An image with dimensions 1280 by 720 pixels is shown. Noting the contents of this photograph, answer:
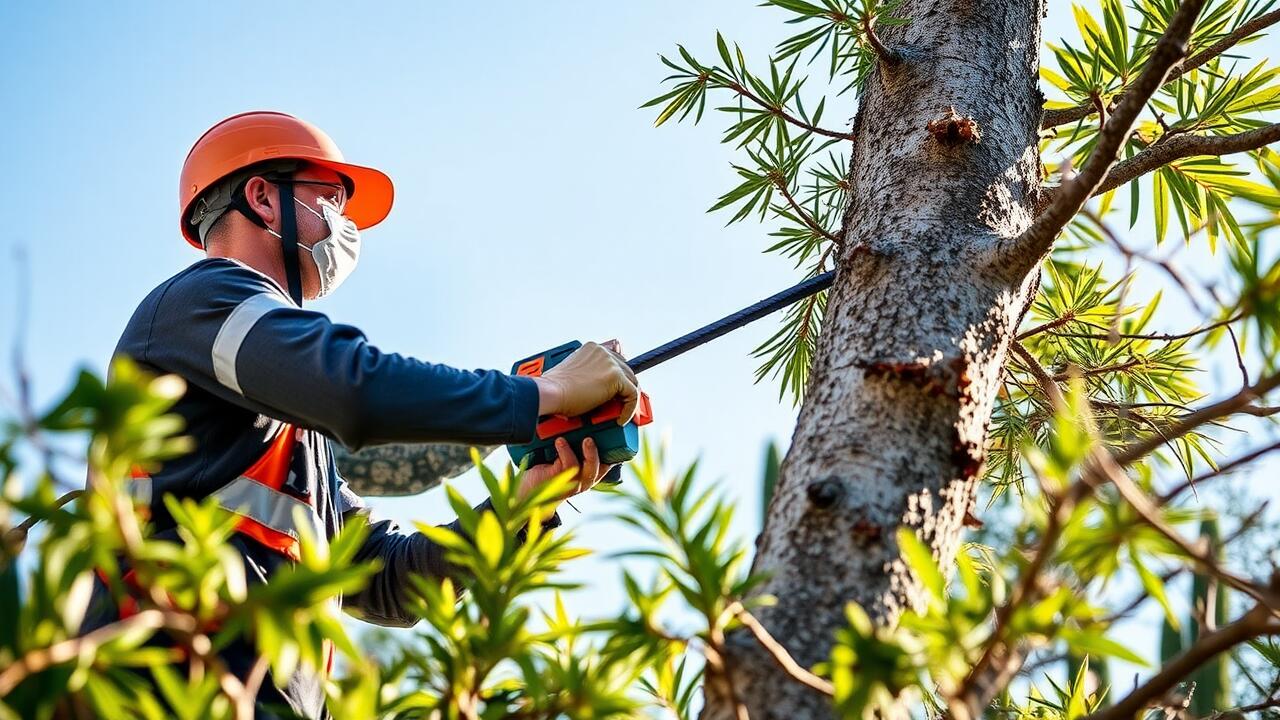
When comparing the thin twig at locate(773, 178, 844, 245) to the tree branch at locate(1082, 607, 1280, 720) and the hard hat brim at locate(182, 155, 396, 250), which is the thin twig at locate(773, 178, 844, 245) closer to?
the hard hat brim at locate(182, 155, 396, 250)

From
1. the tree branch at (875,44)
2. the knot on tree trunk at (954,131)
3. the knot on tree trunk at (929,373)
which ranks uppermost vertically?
the tree branch at (875,44)

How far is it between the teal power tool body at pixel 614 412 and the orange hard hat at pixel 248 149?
56cm

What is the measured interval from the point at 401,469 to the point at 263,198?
1904 mm

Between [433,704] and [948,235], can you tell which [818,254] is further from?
[433,704]

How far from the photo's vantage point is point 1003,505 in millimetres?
16406

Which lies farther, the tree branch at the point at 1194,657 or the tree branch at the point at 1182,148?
the tree branch at the point at 1182,148

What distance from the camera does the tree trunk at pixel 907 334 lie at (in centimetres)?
122

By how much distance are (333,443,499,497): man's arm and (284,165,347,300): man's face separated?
1728mm

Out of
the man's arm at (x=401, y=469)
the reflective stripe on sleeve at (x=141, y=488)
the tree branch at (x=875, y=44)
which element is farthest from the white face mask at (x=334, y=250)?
the man's arm at (x=401, y=469)

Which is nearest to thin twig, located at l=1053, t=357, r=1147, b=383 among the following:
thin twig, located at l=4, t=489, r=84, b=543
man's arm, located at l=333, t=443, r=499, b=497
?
thin twig, located at l=4, t=489, r=84, b=543

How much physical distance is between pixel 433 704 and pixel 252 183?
1.39m

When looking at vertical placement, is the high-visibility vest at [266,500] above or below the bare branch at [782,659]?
above

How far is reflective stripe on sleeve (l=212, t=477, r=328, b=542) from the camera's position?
171cm

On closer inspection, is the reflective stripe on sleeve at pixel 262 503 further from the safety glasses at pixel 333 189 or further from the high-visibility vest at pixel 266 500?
the safety glasses at pixel 333 189
